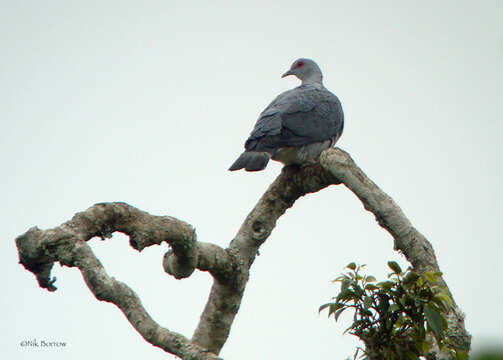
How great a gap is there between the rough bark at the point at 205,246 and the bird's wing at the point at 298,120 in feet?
3.23

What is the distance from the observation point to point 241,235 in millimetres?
3934

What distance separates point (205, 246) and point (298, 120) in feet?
8.04

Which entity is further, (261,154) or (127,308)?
(261,154)

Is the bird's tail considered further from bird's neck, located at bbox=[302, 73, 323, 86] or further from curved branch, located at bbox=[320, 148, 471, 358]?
bird's neck, located at bbox=[302, 73, 323, 86]

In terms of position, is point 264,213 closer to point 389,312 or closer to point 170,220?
point 170,220

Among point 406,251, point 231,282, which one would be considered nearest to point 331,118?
point 231,282

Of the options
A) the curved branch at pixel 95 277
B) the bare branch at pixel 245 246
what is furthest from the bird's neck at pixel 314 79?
the curved branch at pixel 95 277

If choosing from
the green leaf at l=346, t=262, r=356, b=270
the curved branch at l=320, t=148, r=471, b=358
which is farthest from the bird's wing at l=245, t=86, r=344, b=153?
the green leaf at l=346, t=262, r=356, b=270

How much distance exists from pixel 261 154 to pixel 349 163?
1.61 metres

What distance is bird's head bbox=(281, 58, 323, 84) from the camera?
300 inches

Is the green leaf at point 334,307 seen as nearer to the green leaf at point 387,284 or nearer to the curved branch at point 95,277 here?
the green leaf at point 387,284

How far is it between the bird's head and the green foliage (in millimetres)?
5172

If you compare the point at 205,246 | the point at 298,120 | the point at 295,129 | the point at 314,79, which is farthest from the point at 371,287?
the point at 314,79

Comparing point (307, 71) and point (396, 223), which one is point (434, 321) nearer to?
point (396, 223)
